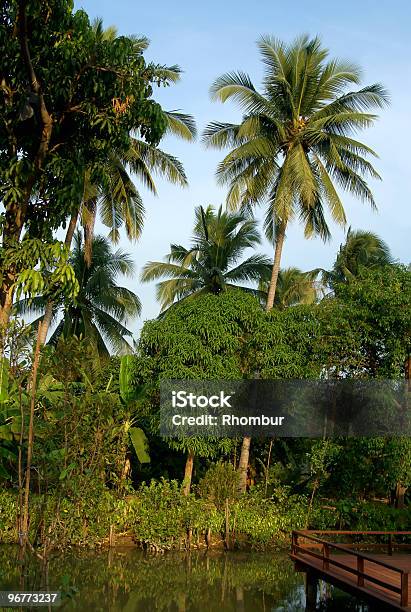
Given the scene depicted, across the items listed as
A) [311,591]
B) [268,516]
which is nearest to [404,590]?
[311,591]

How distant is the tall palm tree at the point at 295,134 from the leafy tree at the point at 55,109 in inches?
370

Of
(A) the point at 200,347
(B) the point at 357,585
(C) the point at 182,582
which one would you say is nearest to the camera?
(B) the point at 357,585

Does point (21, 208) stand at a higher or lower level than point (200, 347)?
higher

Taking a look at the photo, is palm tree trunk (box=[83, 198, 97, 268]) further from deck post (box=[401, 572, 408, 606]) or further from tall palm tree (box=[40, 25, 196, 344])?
deck post (box=[401, 572, 408, 606])

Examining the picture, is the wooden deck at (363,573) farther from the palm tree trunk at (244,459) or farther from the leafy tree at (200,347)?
the palm tree trunk at (244,459)

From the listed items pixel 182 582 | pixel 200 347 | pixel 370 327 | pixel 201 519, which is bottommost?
pixel 182 582

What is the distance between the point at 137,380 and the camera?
19.3 m

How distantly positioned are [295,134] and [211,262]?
15.9 ft

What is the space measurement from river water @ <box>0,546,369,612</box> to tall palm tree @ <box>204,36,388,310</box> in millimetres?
7810

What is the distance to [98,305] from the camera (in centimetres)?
2345

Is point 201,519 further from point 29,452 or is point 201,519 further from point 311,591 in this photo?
point 29,452

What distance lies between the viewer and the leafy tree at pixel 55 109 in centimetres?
1127

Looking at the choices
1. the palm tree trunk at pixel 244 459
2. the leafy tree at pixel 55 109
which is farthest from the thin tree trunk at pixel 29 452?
the palm tree trunk at pixel 244 459

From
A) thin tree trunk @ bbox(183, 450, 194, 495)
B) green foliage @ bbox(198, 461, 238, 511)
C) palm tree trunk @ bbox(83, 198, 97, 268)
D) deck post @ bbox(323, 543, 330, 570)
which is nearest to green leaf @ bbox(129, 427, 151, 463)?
thin tree trunk @ bbox(183, 450, 194, 495)
